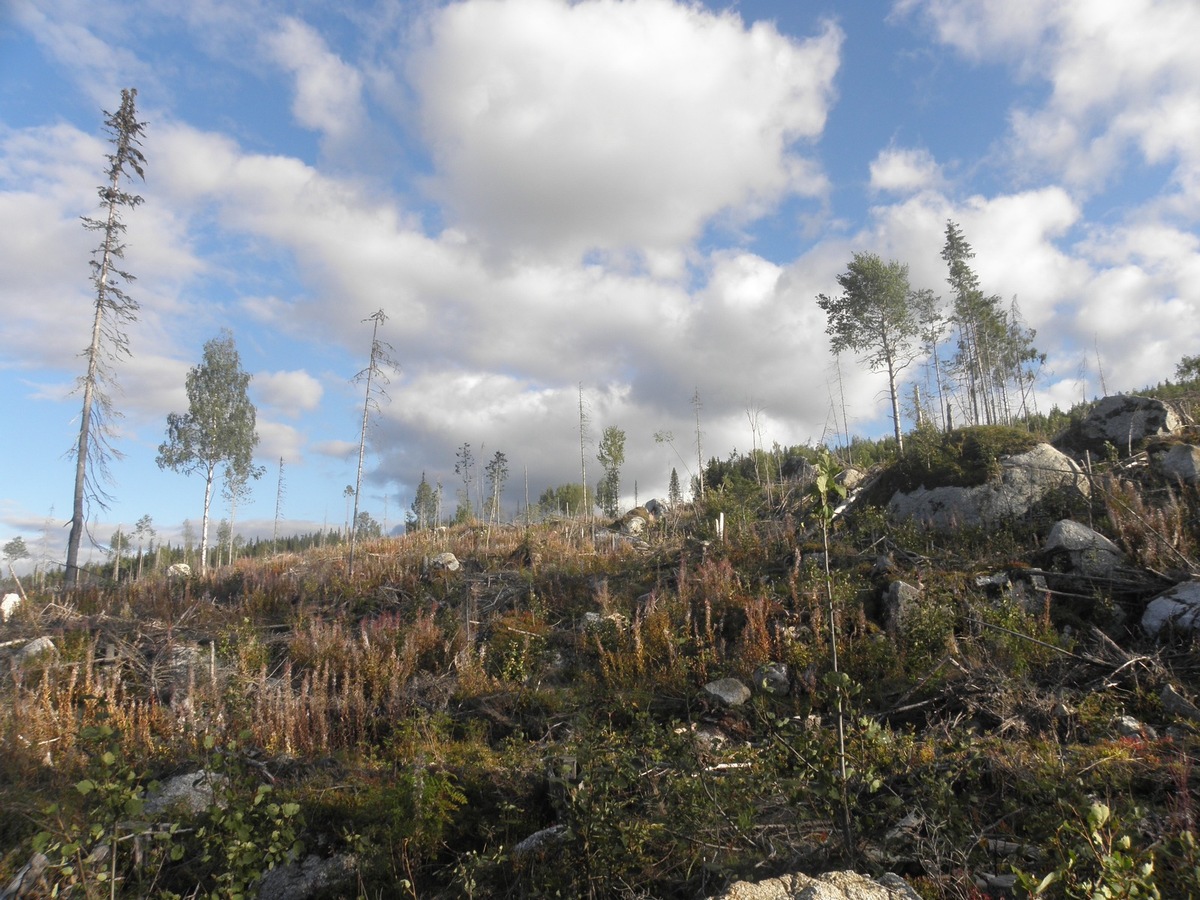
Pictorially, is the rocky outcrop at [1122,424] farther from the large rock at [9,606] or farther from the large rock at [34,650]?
the large rock at [9,606]

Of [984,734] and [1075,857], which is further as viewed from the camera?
[984,734]

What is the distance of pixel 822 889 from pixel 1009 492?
27.5 ft

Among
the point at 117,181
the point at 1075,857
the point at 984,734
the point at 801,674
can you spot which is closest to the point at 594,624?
the point at 801,674

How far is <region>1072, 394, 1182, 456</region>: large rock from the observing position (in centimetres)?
977

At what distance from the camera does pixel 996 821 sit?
142 inches

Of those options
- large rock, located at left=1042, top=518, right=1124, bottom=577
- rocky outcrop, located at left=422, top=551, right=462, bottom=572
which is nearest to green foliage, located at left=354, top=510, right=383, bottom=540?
rocky outcrop, located at left=422, top=551, right=462, bottom=572

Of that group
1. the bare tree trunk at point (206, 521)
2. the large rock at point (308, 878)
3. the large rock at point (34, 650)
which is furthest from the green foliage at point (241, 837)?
the bare tree trunk at point (206, 521)

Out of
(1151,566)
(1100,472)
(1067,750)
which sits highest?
(1100,472)

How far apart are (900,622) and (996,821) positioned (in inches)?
127

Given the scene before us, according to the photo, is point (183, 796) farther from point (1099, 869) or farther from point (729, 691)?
point (1099, 869)

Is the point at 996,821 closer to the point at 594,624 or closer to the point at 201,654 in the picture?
the point at 594,624

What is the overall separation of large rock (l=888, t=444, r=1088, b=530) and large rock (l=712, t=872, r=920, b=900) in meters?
7.49

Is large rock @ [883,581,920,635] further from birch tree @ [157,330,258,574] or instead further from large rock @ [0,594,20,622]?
birch tree @ [157,330,258,574]

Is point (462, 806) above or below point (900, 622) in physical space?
below
